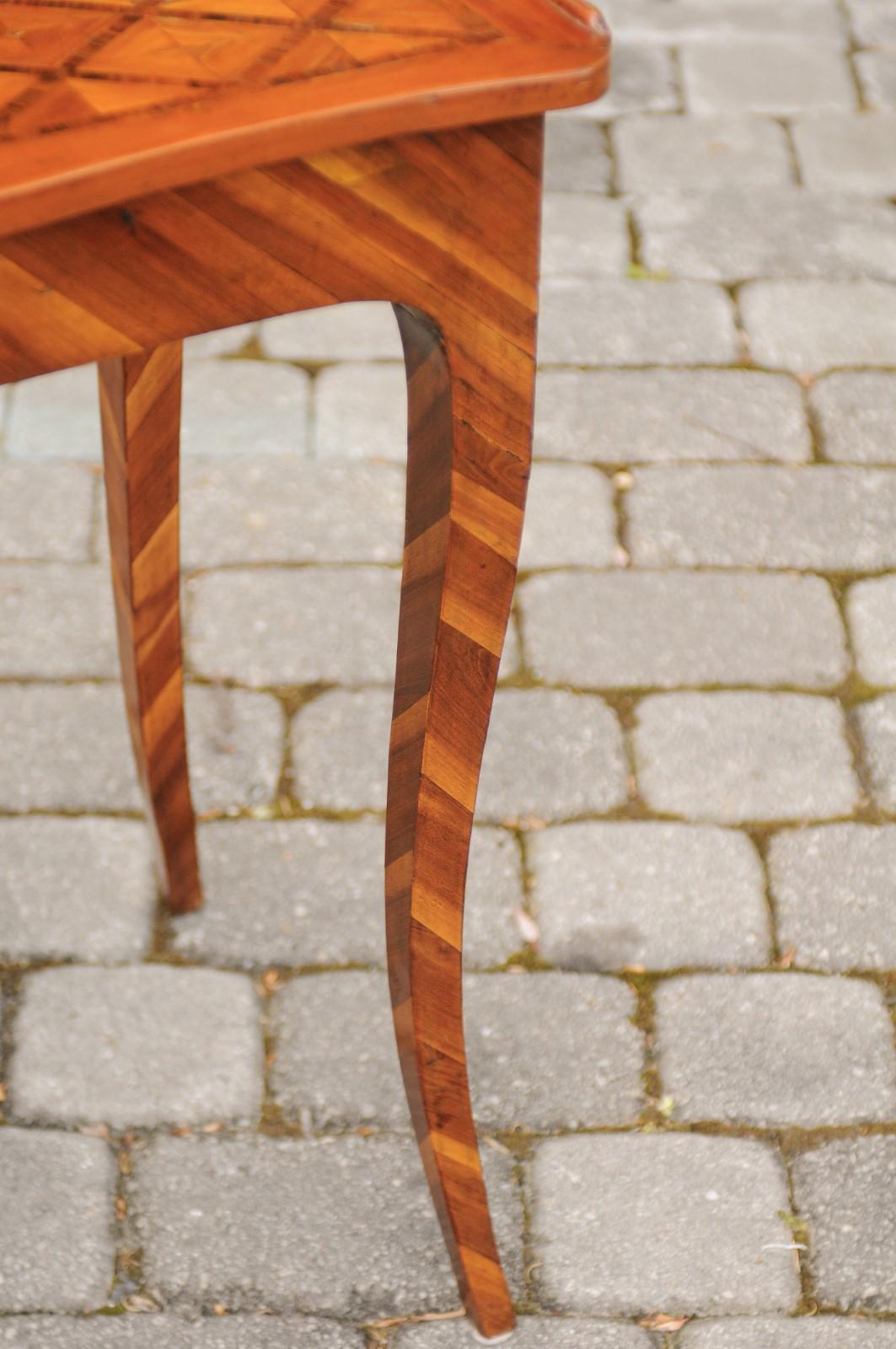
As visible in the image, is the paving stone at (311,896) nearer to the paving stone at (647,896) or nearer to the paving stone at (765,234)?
the paving stone at (647,896)

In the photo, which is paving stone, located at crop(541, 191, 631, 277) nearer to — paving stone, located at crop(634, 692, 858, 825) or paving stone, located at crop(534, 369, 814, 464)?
paving stone, located at crop(534, 369, 814, 464)

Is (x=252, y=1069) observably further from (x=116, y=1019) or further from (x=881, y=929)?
(x=881, y=929)

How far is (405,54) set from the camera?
0.80 metres

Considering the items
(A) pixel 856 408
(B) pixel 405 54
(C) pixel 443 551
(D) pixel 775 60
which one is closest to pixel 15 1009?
(C) pixel 443 551

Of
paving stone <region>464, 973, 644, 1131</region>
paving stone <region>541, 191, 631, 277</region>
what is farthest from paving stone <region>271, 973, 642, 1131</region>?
paving stone <region>541, 191, 631, 277</region>

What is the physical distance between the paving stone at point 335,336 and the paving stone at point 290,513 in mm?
338

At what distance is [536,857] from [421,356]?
1.09m

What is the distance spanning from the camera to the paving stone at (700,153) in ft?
10.7

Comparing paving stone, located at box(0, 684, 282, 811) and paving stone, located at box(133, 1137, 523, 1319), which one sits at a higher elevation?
paving stone, located at box(0, 684, 282, 811)

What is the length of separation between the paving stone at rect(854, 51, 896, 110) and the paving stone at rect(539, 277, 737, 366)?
3.16 feet

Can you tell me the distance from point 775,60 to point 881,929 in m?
2.58

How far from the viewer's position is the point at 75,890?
189cm

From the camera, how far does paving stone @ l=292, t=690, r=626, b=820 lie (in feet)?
6.60

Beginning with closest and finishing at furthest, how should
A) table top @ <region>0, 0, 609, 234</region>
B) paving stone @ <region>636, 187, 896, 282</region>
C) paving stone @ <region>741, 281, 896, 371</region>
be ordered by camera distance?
1. table top @ <region>0, 0, 609, 234</region>
2. paving stone @ <region>741, 281, 896, 371</region>
3. paving stone @ <region>636, 187, 896, 282</region>
